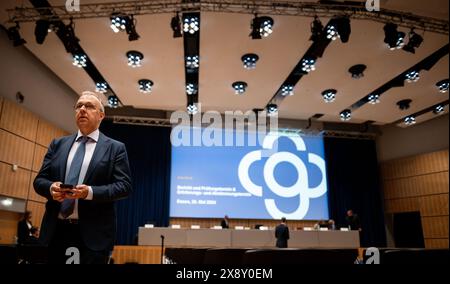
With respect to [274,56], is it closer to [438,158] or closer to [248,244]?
[248,244]

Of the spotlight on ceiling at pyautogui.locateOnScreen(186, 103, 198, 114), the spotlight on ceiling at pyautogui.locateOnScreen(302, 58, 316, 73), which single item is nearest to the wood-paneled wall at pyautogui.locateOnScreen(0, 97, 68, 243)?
the spotlight on ceiling at pyautogui.locateOnScreen(186, 103, 198, 114)

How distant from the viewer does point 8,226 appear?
261 inches

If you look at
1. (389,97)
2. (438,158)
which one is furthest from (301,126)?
(438,158)

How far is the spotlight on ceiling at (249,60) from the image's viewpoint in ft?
23.7

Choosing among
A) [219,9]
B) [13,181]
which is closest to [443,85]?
[219,9]

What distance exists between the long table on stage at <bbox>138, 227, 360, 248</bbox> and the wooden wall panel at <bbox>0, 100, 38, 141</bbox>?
133 inches

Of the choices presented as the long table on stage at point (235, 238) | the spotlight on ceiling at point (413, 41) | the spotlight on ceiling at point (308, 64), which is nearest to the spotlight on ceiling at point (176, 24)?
the spotlight on ceiling at point (308, 64)

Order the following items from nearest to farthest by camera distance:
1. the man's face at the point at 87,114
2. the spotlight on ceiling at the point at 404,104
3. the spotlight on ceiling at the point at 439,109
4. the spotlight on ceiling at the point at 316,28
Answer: the man's face at the point at 87,114 → the spotlight on ceiling at the point at 316,28 → the spotlight on ceiling at the point at 404,104 → the spotlight on ceiling at the point at 439,109

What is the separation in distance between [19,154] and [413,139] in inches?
445

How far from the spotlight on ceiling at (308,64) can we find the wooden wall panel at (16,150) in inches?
232

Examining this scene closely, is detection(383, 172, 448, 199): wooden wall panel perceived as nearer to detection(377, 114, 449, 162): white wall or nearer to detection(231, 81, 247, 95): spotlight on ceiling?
detection(377, 114, 449, 162): white wall

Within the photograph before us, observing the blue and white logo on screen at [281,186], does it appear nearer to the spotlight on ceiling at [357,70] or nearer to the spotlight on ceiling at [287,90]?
the spotlight on ceiling at [287,90]
